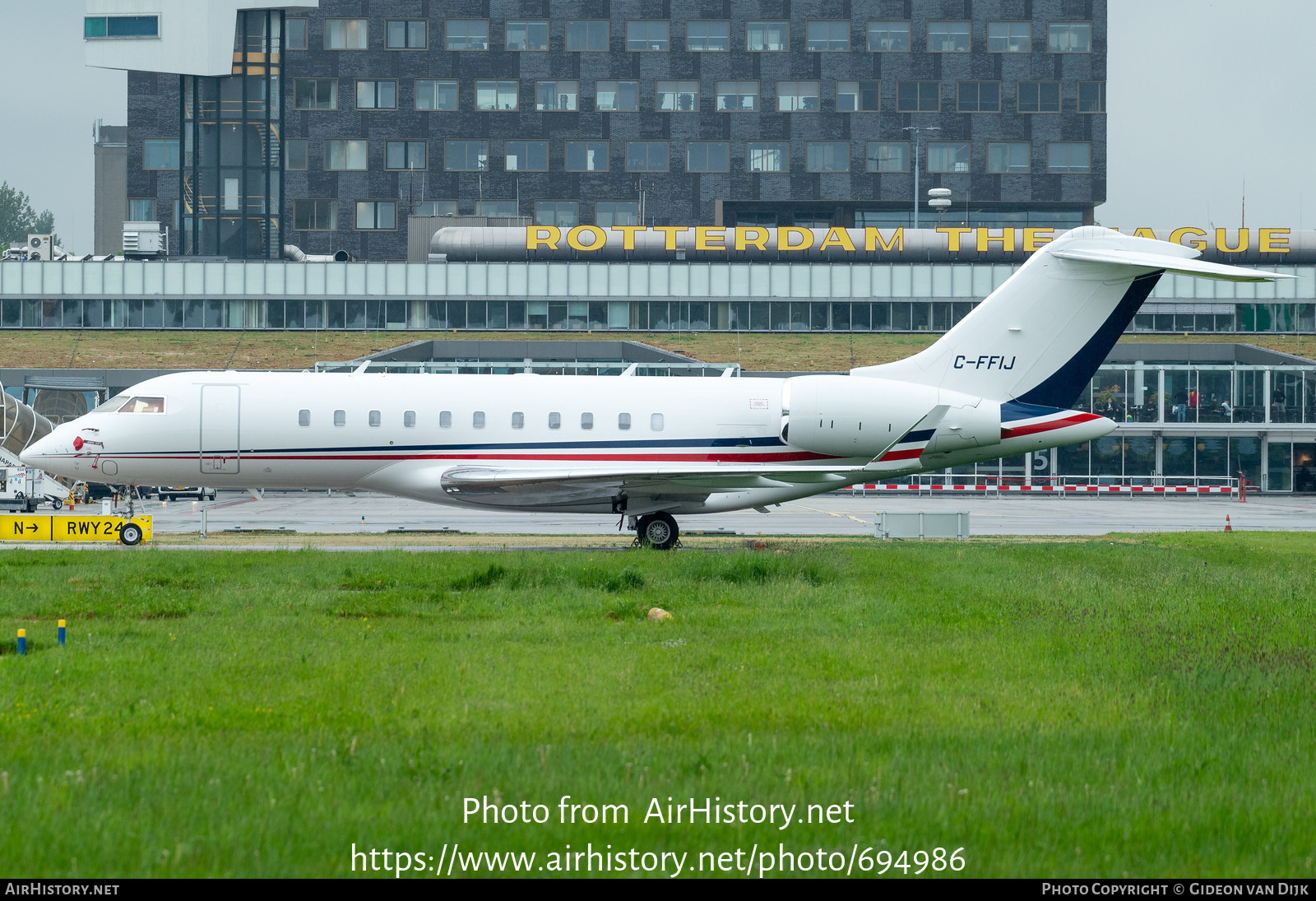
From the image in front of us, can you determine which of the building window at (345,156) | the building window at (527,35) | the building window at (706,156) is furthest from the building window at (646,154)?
the building window at (345,156)

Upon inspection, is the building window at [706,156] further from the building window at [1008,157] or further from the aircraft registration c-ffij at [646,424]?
the aircraft registration c-ffij at [646,424]

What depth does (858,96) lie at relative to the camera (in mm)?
91125

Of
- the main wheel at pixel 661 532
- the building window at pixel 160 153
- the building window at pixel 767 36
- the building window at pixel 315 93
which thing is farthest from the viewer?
the building window at pixel 160 153

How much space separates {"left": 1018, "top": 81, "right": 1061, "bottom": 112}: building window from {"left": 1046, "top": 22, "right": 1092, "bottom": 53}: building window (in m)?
2.54

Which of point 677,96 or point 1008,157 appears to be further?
point 1008,157

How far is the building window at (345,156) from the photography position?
300 ft

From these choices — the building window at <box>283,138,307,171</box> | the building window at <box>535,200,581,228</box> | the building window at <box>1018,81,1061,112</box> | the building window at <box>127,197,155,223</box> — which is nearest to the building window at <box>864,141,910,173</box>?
the building window at <box>1018,81,1061,112</box>

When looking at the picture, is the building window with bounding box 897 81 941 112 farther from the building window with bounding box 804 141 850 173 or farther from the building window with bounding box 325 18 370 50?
the building window with bounding box 325 18 370 50

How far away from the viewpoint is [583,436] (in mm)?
24641

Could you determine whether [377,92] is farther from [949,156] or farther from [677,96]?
[949,156]

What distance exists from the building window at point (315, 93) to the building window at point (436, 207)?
9.55 m

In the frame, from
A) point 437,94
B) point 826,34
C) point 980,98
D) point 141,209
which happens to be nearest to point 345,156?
point 437,94

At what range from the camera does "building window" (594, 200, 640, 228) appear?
299 feet

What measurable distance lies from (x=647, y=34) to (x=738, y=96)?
7.83m
